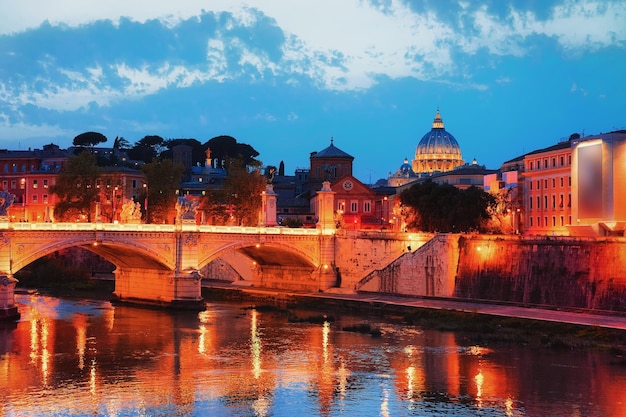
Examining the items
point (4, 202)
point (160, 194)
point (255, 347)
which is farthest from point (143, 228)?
point (160, 194)

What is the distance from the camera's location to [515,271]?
45.8 m

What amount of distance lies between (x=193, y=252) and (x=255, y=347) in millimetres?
13657

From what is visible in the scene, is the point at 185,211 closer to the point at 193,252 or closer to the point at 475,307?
the point at 193,252

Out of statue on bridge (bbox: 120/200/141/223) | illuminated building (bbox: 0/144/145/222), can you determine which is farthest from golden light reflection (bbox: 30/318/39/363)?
illuminated building (bbox: 0/144/145/222)

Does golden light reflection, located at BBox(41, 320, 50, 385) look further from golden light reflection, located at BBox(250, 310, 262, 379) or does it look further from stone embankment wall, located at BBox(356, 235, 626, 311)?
stone embankment wall, located at BBox(356, 235, 626, 311)

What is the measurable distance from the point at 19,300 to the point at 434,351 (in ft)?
83.2

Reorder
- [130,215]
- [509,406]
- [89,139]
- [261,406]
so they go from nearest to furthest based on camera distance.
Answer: [261,406] < [509,406] < [130,215] < [89,139]

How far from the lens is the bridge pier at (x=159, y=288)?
48938 mm

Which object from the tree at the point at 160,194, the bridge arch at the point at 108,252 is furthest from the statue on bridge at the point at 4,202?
the tree at the point at 160,194

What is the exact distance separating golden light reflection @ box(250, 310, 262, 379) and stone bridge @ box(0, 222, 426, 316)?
18.8ft

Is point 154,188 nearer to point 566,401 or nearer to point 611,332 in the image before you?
point 611,332

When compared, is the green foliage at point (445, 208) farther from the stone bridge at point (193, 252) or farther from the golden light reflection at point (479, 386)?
the golden light reflection at point (479, 386)

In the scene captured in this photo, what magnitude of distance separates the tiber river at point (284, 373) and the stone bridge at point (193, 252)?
4.07 meters

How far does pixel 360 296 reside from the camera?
51.2 meters
